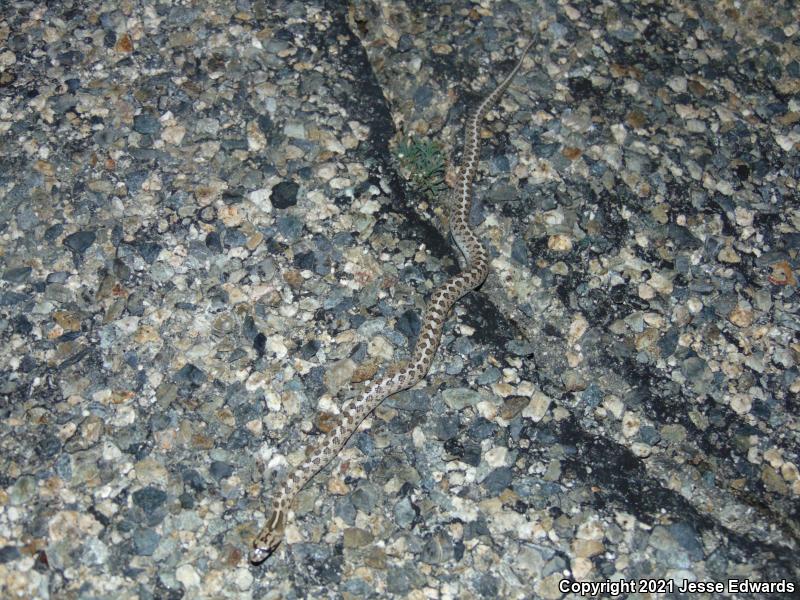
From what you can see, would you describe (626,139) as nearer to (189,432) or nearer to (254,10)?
(254,10)

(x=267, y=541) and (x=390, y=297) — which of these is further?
(x=390, y=297)

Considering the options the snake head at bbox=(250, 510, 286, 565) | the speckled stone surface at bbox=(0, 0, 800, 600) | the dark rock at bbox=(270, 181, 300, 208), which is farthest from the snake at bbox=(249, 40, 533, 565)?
the dark rock at bbox=(270, 181, 300, 208)

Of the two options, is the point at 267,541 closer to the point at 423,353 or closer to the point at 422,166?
the point at 423,353

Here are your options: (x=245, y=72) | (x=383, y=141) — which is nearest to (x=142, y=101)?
(x=245, y=72)

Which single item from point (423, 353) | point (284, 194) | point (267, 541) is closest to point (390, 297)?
point (423, 353)

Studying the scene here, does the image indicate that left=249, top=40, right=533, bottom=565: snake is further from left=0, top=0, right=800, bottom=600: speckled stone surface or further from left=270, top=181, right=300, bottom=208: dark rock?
left=270, top=181, right=300, bottom=208: dark rock

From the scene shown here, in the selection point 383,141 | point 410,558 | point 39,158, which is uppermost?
point 383,141

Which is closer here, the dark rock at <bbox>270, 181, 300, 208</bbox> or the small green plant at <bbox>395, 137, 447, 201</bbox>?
the dark rock at <bbox>270, 181, 300, 208</bbox>
